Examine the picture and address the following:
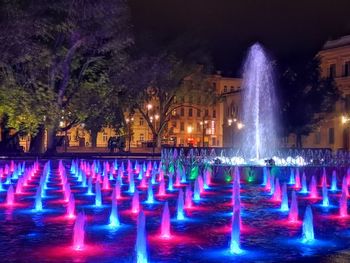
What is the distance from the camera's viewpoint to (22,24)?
28.5 meters

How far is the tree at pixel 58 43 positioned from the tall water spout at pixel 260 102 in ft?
28.6

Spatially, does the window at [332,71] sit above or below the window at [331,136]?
above

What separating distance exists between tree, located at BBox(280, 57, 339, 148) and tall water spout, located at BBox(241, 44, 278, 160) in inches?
45.4

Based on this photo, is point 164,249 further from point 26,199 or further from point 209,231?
point 26,199

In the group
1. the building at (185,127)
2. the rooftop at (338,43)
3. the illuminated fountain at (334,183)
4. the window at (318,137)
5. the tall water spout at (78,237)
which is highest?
the rooftop at (338,43)

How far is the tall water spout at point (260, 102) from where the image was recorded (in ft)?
120

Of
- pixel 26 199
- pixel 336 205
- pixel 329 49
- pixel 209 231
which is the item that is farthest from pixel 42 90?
pixel 329 49

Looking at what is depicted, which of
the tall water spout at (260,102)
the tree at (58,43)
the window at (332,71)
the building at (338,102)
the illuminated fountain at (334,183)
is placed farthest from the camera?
the window at (332,71)

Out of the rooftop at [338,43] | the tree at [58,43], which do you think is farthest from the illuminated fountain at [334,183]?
the rooftop at [338,43]

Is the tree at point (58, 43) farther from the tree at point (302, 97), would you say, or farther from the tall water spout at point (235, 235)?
the tall water spout at point (235, 235)

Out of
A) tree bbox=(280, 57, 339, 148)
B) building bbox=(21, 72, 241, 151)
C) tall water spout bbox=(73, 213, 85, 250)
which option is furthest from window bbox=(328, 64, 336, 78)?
tall water spout bbox=(73, 213, 85, 250)

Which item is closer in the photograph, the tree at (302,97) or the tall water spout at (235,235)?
the tall water spout at (235,235)

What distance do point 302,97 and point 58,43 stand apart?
77.9 feet

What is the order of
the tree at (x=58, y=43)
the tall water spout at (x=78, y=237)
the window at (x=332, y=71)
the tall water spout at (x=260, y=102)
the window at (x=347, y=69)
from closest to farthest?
the tall water spout at (x=78, y=237) < the tree at (x=58, y=43) < the tall water spout at (x=260, y=102) < the window at (x=347, y=69) < the window at (x=332, y=71)
